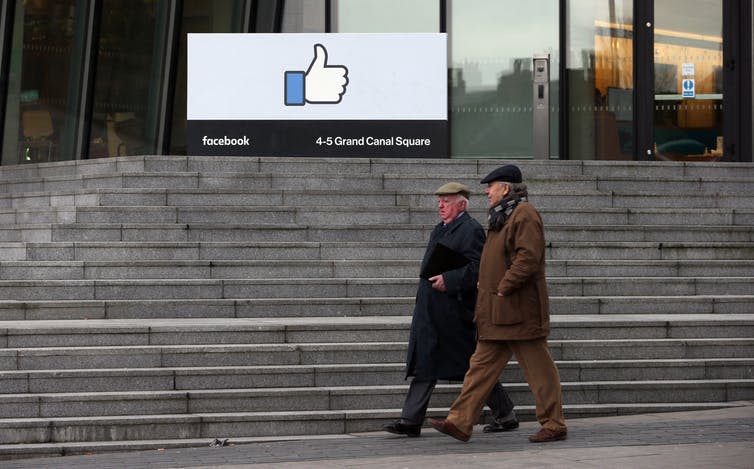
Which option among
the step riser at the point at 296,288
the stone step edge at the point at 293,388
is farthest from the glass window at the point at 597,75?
the stone step edge at the point at 293,388

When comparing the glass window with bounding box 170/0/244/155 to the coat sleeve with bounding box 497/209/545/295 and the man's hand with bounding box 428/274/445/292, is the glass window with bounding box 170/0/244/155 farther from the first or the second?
the coat sleeve with bounding box 497/209/545/295

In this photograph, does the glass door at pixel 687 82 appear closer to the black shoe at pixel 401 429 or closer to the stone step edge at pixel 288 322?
the stone step edge at pixel 288 322

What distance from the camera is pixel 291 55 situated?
15.0 meters

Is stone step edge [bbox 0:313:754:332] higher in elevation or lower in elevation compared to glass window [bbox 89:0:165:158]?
lower

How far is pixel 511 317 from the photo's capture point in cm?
877

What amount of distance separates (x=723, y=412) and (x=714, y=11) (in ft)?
37.2

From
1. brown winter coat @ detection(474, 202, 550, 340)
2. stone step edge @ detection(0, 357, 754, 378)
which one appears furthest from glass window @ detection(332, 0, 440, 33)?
brown winter coat @ detection(474, 202, 550, 340)

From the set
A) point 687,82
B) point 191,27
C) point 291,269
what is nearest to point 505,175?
point 291,269

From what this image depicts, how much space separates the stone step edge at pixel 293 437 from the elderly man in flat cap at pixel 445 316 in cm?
51

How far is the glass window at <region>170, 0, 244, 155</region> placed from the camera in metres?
22.8

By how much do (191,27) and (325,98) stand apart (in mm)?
8674

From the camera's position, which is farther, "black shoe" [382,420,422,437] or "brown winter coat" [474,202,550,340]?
"black shoe" [382,420,422,437]

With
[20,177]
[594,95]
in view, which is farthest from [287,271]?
[594,95]

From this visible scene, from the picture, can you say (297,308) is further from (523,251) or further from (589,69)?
(589,69)
